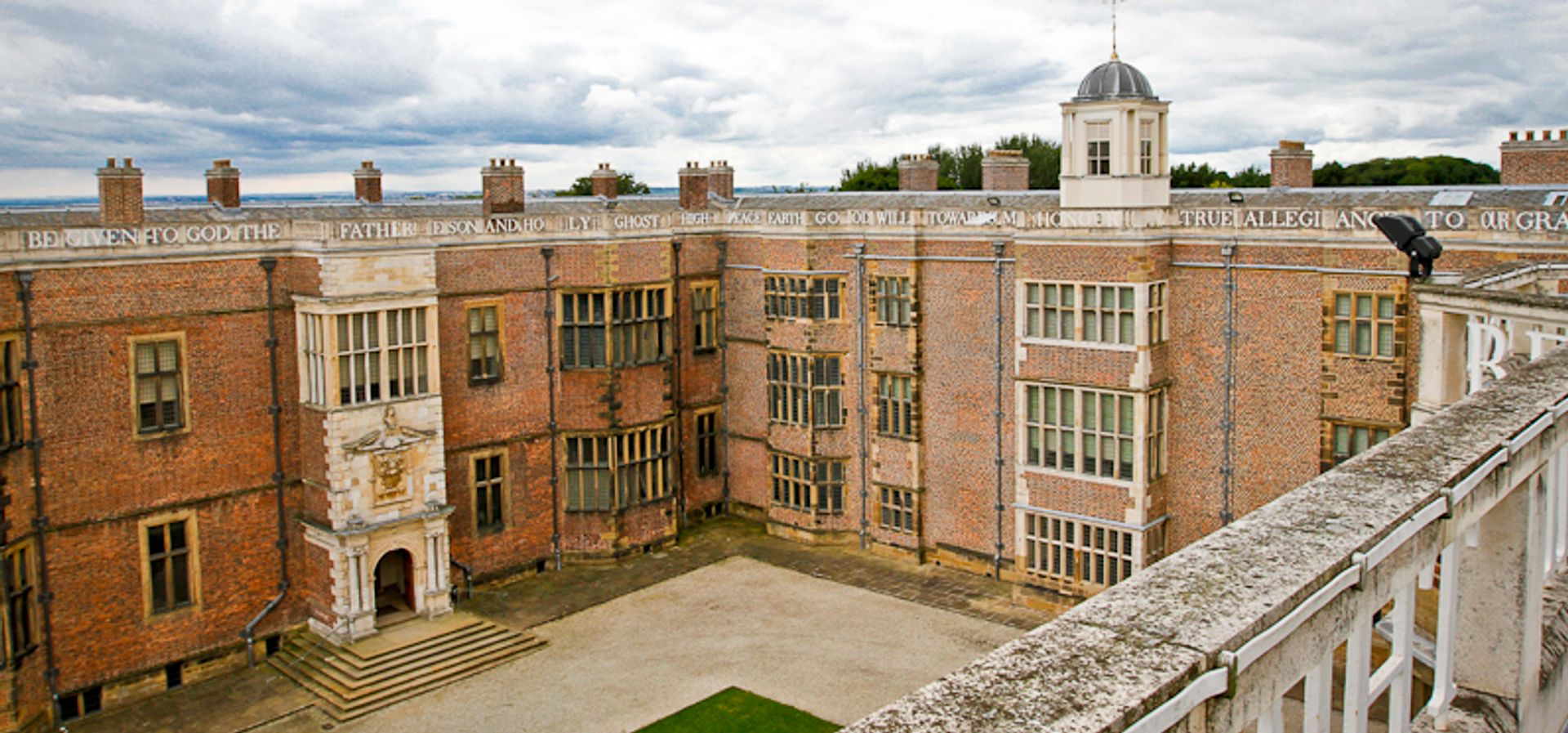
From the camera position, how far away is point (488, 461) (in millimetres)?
28594

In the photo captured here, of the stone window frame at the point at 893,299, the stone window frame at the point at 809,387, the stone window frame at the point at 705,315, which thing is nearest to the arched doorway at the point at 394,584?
the stone window frame at the point at 705,315

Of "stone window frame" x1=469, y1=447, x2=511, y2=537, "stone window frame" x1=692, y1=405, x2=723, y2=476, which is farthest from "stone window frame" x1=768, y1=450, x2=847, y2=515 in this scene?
"stone window frame" x1=469, y1=447, x2=511, y2=537

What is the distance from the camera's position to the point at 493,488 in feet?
94.6

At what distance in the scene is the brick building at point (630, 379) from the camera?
22.5 metres

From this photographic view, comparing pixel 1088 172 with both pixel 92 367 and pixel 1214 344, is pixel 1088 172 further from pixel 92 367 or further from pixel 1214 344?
pixel 92 367

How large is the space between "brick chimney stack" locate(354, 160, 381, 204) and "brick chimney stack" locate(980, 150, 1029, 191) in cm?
1758

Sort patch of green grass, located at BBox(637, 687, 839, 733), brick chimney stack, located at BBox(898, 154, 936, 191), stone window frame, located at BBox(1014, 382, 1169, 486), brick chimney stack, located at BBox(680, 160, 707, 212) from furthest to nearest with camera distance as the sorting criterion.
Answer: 1. brick chimney stack, located at BBox(898, 154, 936, 191)
2. brick chimney stack, located at BBox(680, 160, 707, 212)
3. stone window frame, located at BBox(1014, 382, 1169, 486)
4. patch of green grass, located at BBox(637, 687, 839, 733)

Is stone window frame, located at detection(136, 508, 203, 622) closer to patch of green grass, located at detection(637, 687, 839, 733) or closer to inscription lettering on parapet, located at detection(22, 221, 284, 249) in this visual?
inscription lettering on parapet, located at detection(22, 221, 284, 249)

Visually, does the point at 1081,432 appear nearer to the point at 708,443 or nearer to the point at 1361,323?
the point at 1361,323

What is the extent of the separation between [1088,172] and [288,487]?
1831cm

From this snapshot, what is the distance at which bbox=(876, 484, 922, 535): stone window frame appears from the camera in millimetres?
29984

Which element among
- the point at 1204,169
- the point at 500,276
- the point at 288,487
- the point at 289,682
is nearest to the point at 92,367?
the point at 288,487

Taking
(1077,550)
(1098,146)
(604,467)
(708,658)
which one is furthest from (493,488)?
(1098,146)

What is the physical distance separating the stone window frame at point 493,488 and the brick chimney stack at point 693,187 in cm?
961
